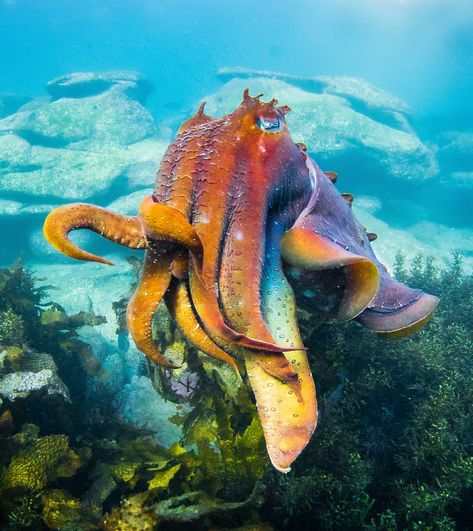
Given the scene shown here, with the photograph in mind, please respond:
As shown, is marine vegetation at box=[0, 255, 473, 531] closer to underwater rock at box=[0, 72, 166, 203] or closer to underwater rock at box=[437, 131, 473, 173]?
underwater rock at box=[0, 72, 166, 203]

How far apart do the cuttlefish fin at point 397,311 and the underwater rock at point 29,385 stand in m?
3.46

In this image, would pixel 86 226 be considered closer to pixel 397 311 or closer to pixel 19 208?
pixel 397 311

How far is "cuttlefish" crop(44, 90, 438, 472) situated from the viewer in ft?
4.82

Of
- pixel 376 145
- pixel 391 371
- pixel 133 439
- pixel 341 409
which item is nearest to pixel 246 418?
pixel 341 409

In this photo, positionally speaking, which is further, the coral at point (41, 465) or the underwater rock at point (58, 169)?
the underwater rock at point (58, 169)

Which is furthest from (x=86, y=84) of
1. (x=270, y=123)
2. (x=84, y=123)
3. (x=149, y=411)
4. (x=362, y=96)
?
(x=270, y=123)

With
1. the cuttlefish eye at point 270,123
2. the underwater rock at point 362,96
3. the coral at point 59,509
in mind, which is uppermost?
the cuttlefish eye at point 270,123

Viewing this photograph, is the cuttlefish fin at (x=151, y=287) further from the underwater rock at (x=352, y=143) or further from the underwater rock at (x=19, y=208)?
the underwater rock at (x=352, y=143)

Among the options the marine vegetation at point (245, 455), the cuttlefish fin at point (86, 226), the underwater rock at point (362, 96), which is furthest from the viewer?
the underwater rock at point (362, 96)

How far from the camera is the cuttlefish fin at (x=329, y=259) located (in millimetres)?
1544

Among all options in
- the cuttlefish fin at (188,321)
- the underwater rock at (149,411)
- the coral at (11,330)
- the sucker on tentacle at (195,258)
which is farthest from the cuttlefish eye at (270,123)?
the coral at (11,330)

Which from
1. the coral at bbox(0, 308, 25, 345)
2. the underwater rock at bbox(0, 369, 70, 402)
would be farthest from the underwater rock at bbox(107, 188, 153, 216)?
the underwater rock at bbox(0, 369, 70, 402)

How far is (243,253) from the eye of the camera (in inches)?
61.3

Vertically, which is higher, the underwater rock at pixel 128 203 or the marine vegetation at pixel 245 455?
the marine vegetation at pixel 245 455
